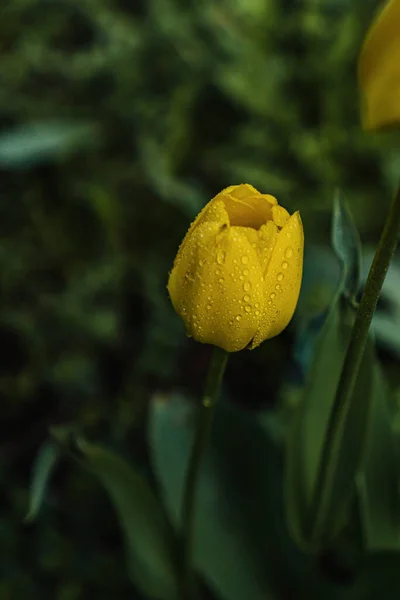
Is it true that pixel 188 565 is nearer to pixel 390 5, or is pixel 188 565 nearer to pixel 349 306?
pixel 349 306

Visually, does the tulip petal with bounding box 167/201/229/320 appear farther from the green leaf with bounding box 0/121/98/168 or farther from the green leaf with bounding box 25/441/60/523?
the green leaf with bounding box 0/121/98/168

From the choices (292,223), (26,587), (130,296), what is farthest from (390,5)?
(130,296)

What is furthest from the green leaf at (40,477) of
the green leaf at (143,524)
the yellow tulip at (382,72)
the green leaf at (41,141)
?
the green leaf at (41,141)

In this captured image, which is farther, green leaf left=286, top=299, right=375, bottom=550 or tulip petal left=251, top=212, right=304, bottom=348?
green leaf left=286, top=299, right=375, bottom=550

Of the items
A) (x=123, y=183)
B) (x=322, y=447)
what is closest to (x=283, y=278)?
(x=322, y=447)

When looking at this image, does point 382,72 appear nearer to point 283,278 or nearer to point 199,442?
point 283,278

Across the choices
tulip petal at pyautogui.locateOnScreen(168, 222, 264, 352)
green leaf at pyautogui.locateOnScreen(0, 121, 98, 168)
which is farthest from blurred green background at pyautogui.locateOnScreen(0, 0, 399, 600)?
tulip petal at pyautogui.locateOnScreen(168, 222, 264, 352)
